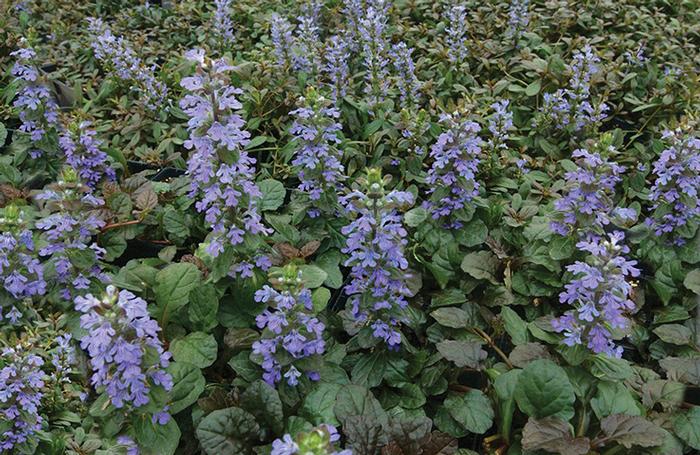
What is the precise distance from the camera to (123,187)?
3537mm

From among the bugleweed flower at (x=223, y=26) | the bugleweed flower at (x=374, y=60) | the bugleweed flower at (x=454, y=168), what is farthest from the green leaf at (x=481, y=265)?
the bugleweed flower at (x=223, y=26)

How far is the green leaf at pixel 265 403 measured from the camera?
2.33m

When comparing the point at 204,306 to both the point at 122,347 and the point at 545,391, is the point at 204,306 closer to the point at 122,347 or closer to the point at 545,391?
the point at 122,347

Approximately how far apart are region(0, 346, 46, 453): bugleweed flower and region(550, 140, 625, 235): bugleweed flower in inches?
89.8

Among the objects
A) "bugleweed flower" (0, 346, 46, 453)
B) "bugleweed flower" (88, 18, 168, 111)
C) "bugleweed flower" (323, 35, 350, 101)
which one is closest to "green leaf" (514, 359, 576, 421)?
"bugleweed flower" (0, 346, 46, 453)

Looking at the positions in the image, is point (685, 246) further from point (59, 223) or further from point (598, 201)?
point (59, 223)

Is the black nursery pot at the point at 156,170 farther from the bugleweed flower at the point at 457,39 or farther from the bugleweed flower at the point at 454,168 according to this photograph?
the bugleweed flower at the point at 457,39

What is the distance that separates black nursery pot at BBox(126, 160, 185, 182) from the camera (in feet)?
13.0

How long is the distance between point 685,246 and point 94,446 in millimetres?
2868

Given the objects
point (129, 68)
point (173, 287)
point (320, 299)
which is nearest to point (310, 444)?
point (320, 299)

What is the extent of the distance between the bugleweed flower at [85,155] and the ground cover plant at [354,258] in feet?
0.06

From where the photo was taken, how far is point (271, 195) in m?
3.35

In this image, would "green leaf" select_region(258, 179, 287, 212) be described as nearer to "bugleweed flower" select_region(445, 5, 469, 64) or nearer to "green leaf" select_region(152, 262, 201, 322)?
"green leaf" select_region(152, 262, 201, 322)

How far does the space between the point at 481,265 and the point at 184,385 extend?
150cm
